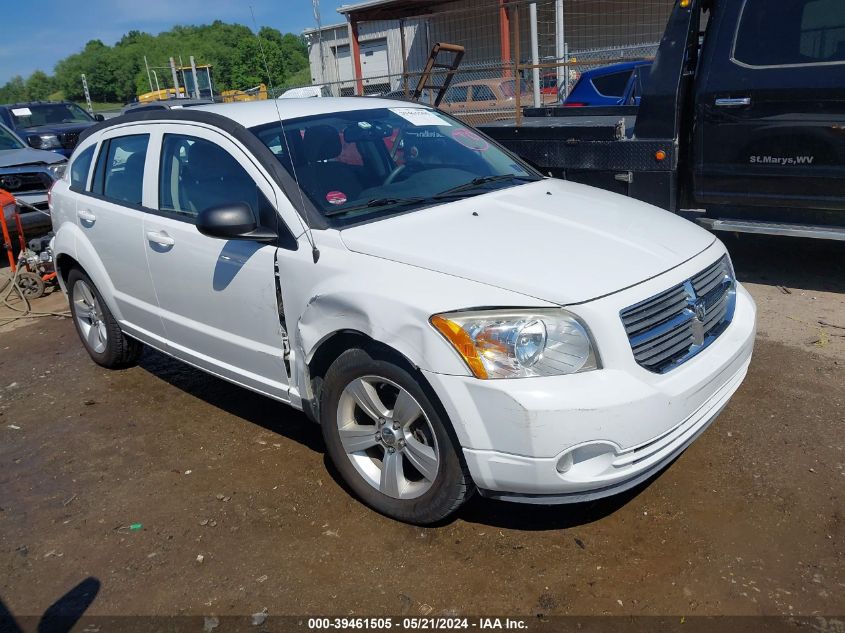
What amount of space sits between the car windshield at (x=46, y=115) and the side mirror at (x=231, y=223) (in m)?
14.9

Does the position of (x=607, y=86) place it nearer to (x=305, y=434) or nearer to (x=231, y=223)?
(x=305, y=434)

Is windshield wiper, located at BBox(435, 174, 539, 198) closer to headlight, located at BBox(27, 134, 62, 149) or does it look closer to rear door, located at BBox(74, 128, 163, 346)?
rear door, located at BBox(74, 128, 163, 346)

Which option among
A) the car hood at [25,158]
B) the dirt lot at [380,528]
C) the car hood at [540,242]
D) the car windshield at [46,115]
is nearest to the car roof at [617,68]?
the dirt lot at [380,528]

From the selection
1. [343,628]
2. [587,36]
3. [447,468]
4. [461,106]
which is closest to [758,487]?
[447,468]

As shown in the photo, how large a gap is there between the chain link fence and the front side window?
7.62m

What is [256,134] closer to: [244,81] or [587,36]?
[244,81]

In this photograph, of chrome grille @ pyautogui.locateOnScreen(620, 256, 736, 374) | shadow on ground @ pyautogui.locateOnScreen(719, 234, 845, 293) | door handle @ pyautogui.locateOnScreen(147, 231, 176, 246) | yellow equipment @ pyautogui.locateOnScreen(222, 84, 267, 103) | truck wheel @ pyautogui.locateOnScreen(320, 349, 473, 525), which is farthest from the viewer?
shadow on ground @ pyautogui.locateOnScreen(719, 234, 845, 293)

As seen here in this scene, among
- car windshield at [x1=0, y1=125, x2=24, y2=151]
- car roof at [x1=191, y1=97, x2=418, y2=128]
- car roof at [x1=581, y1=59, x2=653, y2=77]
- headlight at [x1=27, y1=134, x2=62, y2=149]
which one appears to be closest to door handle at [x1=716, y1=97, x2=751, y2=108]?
car roof at [x1=191, y1=97, x2=418, y2=128]

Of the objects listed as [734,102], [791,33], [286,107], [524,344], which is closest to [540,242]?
[524,344]

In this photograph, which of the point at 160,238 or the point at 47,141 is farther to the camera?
the point at 47,141

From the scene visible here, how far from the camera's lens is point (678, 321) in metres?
2.88

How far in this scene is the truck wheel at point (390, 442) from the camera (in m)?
2.83

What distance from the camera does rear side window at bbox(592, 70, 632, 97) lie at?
1052cm

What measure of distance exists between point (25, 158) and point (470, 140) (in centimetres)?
749
